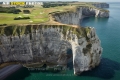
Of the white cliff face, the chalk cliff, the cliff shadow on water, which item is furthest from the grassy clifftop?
the cliff shadow on water

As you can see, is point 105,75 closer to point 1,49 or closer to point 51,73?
point 51,73

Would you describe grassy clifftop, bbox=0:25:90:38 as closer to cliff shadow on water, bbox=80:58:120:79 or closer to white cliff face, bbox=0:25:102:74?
white cliff face, bbox=0:25:102:74

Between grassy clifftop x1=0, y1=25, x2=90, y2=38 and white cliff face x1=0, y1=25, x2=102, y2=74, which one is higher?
grassy clifftop x1=0, y1=25, x2=90, y2=38

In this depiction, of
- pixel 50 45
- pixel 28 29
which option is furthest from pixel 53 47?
pixel 28 29

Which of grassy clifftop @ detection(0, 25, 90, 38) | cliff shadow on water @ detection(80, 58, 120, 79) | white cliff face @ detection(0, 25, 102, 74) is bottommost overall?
cliff shadow on water @ detection(80, 58, 120, 79)

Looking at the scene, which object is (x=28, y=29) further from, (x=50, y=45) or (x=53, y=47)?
(x=53, y=47)

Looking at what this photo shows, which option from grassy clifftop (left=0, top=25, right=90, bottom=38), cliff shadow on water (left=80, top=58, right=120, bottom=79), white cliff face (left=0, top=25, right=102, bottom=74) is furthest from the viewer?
grassy clifftop (left=0, top=25, right=90, bottom=38)

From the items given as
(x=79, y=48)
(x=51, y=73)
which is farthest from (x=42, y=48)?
(x=79, y=48)
